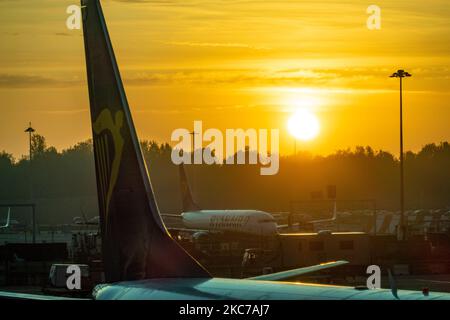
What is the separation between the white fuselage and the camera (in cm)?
9038

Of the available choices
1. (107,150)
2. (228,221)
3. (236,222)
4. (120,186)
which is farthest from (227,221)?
(120,186)

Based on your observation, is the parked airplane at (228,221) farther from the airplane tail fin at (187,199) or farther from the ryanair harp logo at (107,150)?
the ryanair harp logo at (107,150)

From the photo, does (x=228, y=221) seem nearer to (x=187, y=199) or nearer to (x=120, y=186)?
(x=187, y=199)

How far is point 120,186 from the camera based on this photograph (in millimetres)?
20844

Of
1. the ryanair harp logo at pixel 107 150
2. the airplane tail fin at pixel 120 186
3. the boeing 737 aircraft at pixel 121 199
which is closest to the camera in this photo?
the boeing 737 aircraft at pixel 121 199

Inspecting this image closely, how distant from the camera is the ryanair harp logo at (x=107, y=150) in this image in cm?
2081

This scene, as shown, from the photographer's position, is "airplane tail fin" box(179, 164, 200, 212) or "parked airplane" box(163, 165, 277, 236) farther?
"airplane tail fin" box(179, 164, 200, 212)

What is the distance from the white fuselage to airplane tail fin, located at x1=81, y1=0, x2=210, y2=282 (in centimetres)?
6755

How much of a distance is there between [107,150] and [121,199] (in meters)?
1.05

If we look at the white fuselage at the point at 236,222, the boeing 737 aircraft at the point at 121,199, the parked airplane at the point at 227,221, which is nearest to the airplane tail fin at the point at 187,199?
the parked airplane at the point at 227,221

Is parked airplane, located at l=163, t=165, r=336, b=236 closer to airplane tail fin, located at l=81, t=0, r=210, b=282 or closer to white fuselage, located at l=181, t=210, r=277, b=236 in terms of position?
white fuselage, located at l=181, t=210, r=277, b=236

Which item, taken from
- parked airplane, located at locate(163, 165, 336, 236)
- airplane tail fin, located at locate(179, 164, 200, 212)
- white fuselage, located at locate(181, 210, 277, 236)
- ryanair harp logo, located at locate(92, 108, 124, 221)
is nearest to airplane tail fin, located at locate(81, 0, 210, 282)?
ryanair harp logo, located at locate(92, 108, 124, 221)
